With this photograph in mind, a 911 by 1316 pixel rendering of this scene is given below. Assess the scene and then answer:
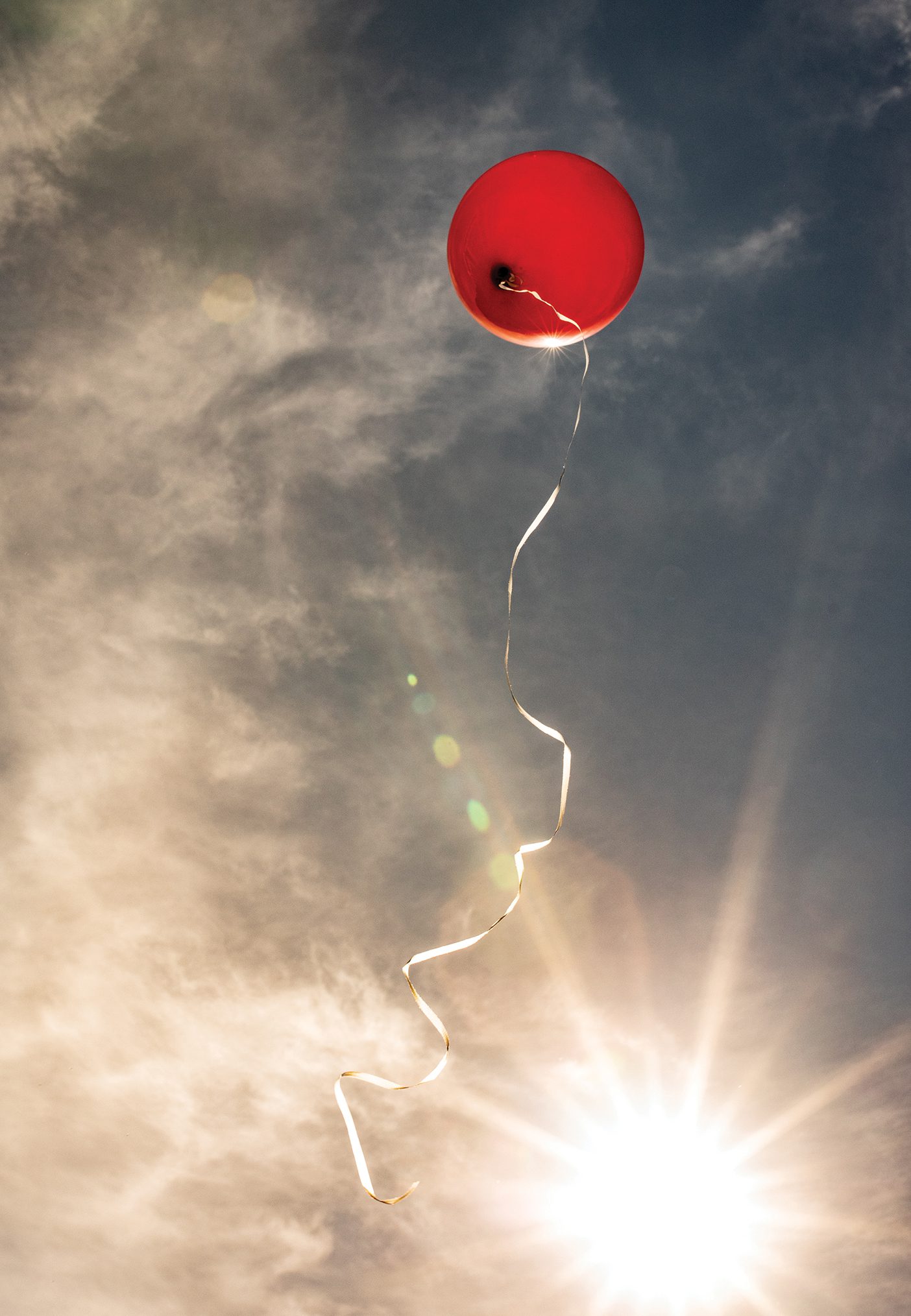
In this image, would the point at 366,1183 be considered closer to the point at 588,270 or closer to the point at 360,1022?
the point at 588,270

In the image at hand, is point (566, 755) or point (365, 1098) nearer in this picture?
point (566, 755)

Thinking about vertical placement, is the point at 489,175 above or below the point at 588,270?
above

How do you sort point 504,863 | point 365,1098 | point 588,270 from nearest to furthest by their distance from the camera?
point 588,270, point 504,863, point 365,1098

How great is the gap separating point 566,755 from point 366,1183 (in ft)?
7.75

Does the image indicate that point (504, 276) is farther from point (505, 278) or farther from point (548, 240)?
point (548, 240)

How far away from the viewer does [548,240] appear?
440 centimetres

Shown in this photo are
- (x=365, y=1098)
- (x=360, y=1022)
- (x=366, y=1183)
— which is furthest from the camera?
(x=365, y=1098)

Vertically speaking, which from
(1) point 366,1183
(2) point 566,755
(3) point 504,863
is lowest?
(1) point 366,1183

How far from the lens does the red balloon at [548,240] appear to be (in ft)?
14.5

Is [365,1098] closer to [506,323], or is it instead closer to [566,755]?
[566,755]

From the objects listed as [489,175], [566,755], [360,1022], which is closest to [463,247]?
[489,175]

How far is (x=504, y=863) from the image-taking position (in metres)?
11.4

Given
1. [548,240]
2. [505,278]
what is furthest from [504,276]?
[548,240]

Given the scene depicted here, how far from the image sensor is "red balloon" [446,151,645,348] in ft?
14.5
